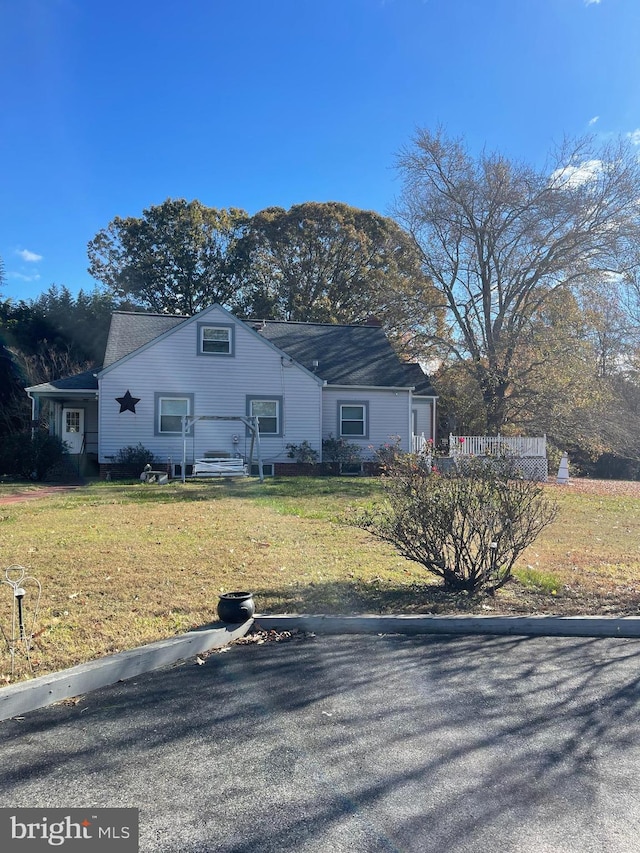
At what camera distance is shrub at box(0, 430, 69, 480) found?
18953mm

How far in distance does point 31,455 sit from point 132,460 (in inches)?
119

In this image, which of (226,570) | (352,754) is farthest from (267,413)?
(352,754)

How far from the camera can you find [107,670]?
4.34m

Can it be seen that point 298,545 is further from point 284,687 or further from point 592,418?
point 592,418

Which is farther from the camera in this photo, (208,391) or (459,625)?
(208,391)

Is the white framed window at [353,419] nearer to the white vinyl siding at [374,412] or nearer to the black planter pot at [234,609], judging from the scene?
the white vinyl siding at [374,412]

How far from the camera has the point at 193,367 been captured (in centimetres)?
2044

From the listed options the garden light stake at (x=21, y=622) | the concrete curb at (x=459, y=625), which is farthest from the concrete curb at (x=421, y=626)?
the garden light stake at (x=21, y=622)

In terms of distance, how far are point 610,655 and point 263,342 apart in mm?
17251

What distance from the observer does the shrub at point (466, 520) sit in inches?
248

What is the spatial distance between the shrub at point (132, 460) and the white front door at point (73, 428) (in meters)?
2.96

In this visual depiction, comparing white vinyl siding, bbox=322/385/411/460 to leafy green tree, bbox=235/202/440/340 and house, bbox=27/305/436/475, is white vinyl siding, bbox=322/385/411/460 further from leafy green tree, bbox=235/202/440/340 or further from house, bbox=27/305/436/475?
leafy green tree, bbox=235/202/440/340

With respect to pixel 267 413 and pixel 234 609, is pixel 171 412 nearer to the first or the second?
pixel 267 413

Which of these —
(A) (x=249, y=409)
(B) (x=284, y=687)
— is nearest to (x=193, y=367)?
(A) (x=249, y=409)
